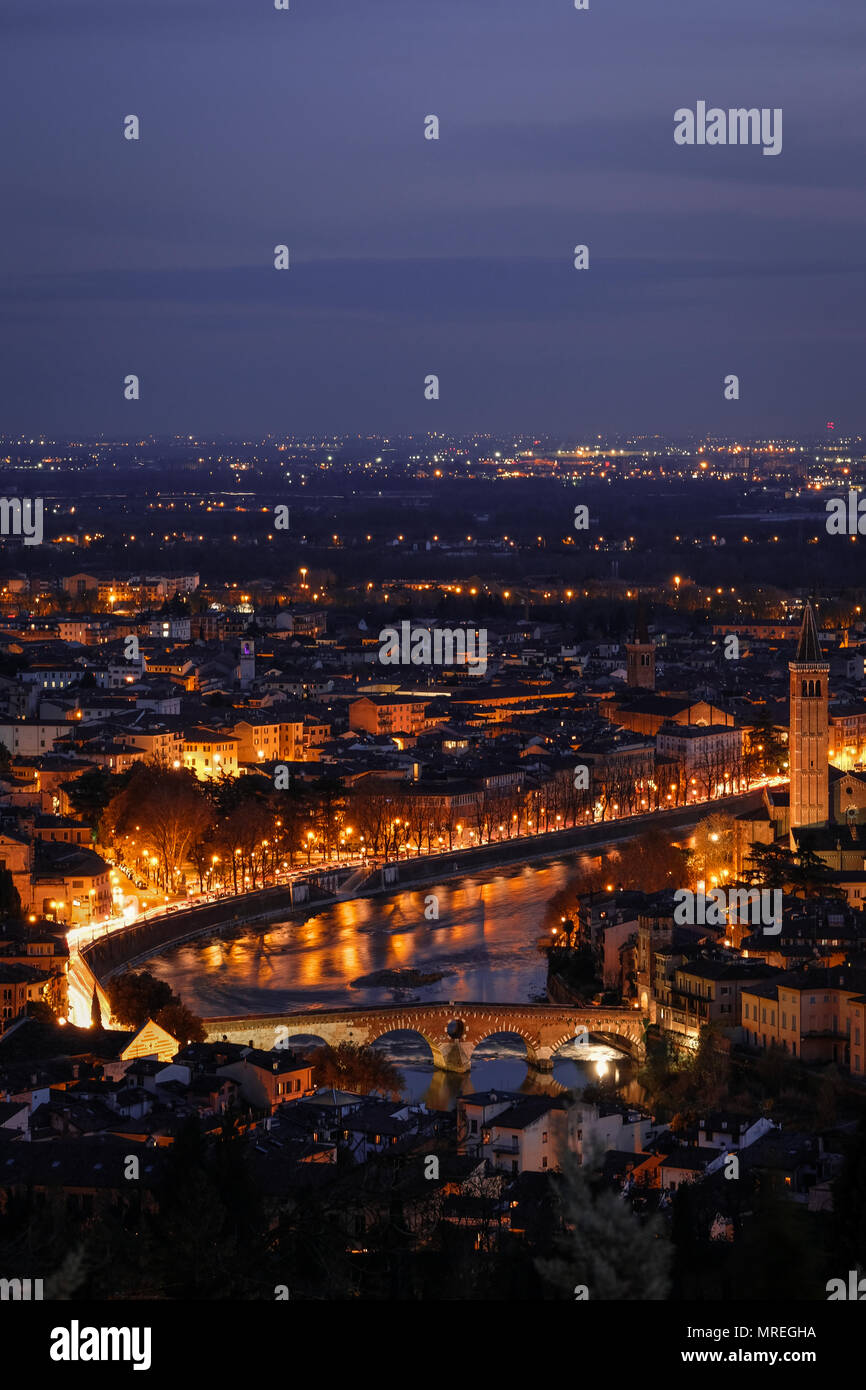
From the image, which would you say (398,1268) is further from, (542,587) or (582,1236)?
(542,587)

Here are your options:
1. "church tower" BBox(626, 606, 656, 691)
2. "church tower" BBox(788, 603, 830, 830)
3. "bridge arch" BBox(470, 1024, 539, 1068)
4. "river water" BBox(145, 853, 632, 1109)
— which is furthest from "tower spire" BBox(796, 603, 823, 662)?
"church tower" BBox(626, 606, 656, 691)

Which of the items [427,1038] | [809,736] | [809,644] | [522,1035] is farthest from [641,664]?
[427,1038]

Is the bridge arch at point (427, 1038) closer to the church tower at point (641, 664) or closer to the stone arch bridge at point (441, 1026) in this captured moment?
the stone arch bridge at point (441, 1026)

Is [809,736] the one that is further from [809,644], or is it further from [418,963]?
[418,963]

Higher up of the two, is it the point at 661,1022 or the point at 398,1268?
the point at 398,1268

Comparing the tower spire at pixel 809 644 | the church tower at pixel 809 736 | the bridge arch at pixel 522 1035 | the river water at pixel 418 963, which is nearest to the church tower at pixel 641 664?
the tower spire at pixel 809 644
